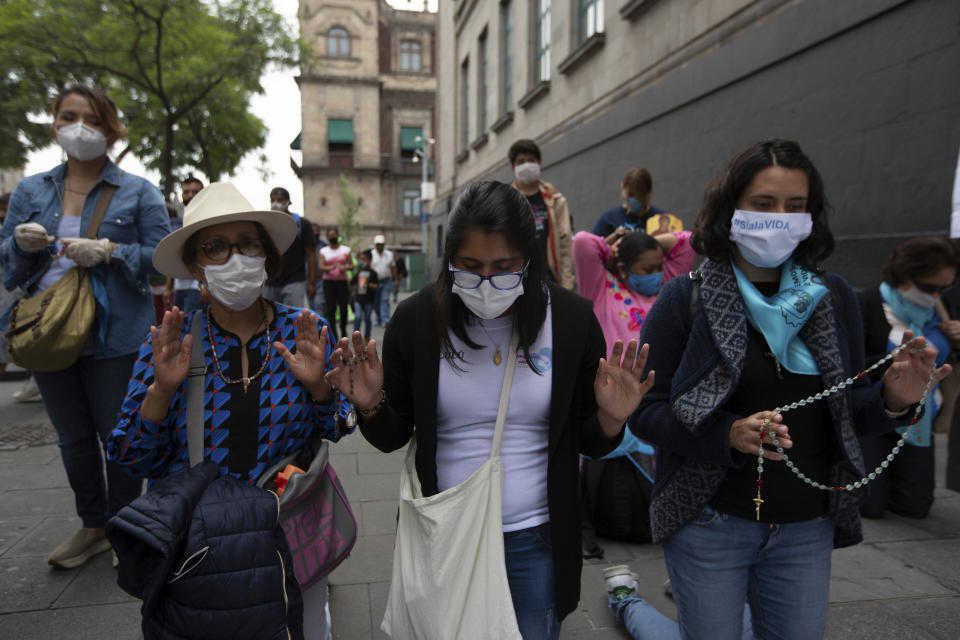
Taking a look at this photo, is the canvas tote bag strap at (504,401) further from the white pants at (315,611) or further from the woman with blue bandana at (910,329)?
the woman with blue bandana at (910,329)

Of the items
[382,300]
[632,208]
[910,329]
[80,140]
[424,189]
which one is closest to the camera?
[80,140]

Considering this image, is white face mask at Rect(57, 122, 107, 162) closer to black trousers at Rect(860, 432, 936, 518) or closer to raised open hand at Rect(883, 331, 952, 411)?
raised open hand at Rect(883, 331, 952, 411)

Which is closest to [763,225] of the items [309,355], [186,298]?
[309,355]

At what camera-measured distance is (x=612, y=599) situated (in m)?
2.74

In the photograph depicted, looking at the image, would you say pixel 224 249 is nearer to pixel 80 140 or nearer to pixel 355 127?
pixel 80 140

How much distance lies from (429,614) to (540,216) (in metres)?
3.80

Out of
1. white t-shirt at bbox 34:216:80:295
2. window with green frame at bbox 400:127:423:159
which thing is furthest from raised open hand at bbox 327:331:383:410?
window with green frame at bbox 400:127:423:159

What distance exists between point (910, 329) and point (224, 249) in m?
3.92

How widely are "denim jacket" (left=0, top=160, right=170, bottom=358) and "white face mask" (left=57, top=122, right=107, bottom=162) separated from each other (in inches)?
4.7

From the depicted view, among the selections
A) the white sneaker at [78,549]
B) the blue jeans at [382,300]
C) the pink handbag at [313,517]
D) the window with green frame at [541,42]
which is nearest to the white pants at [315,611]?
the pink handbag at [313,517]

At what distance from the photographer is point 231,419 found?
197 cm

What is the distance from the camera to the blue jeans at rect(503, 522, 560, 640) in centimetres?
181

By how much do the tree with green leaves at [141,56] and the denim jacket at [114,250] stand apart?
11.9m

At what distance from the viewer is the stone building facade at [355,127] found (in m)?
41.3
